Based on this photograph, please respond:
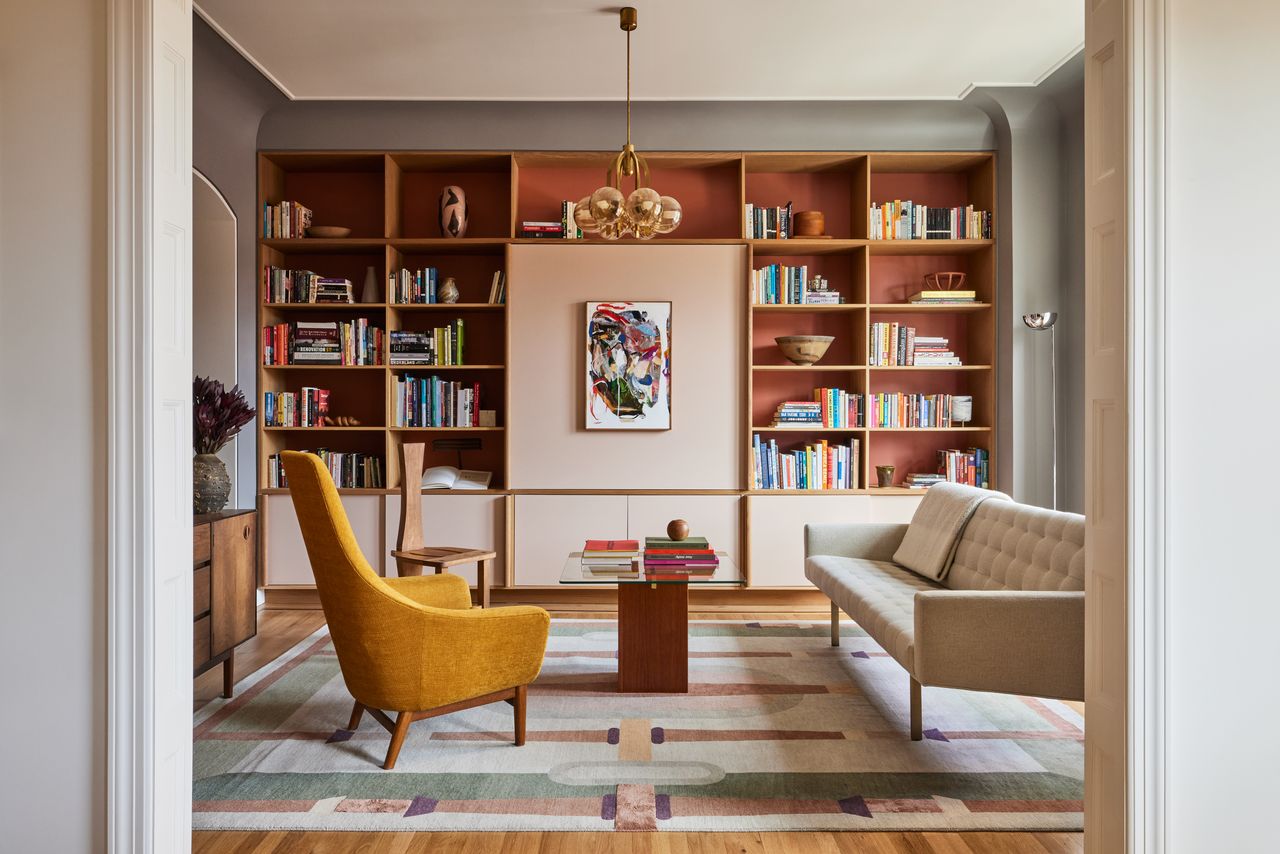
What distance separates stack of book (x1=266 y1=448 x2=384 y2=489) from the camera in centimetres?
527

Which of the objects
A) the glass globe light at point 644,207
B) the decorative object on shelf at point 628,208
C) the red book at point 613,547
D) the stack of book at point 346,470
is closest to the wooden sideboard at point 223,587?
the red book at point 613,547

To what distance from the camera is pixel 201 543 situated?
3205 millimetres

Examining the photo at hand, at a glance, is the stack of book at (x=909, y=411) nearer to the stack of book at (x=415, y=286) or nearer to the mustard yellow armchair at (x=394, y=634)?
the stack of book at (x=415, y=286)

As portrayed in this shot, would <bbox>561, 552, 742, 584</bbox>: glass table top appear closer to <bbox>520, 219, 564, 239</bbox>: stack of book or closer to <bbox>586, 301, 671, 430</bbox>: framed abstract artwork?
<bbox>586, 301, 671, 430</bbox>: framed abstract artwork

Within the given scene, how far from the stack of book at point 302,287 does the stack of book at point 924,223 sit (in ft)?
11.2

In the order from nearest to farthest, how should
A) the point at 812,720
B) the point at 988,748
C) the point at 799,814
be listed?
the point at 799,814 < the point at 988,748 < the point at 812,720

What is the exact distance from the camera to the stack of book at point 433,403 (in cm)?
532

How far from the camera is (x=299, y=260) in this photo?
5.56m

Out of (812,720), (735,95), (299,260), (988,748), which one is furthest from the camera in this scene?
(299,260)
